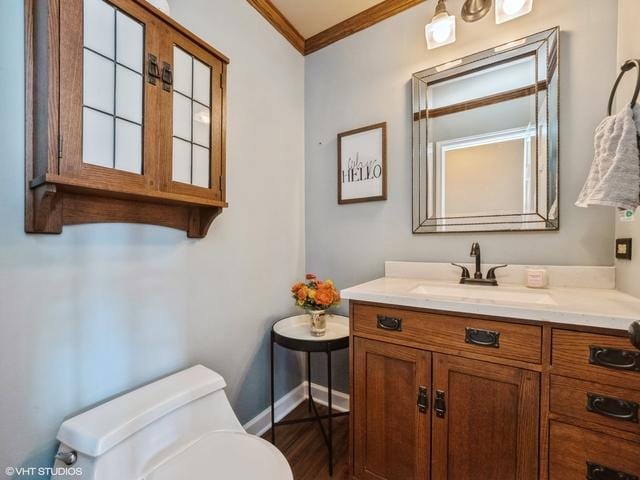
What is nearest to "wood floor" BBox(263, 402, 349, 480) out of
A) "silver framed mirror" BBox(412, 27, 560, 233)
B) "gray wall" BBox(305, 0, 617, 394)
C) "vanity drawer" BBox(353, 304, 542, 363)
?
"gray wall" BBox(305, 0, 617, 394)

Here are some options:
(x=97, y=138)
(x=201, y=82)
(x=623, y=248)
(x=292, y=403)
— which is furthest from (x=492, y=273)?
(x=97, y=138)

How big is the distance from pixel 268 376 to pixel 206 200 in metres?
1.22

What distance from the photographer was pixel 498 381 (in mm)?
1000

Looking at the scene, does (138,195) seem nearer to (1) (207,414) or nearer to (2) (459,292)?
(1) (207,414)

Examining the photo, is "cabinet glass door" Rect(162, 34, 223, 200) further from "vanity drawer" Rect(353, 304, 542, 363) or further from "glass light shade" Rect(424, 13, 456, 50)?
"glass light shade" Rect(424, 13, 456, 50)

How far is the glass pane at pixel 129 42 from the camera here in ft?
3.08

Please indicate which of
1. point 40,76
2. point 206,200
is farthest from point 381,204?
point 40,76

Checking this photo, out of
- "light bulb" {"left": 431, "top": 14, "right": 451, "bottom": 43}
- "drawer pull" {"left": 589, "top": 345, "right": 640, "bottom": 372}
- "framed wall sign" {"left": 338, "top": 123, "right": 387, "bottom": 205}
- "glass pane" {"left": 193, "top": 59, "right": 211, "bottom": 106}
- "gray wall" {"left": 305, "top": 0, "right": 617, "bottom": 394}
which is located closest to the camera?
"drawer pull" {"left": 589, "top": 345, "right": 640, "bottom": 372}

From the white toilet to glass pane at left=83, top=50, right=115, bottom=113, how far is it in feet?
3.27

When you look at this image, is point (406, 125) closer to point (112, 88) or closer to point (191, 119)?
point (191, 119)

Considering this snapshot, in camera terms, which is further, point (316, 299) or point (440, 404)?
point (316, 299)

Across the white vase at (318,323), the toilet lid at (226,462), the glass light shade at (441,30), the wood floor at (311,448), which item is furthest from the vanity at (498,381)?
the glass light shade at (441,30)

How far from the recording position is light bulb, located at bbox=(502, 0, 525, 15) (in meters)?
1.38

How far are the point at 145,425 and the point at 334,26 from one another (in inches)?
98.0
